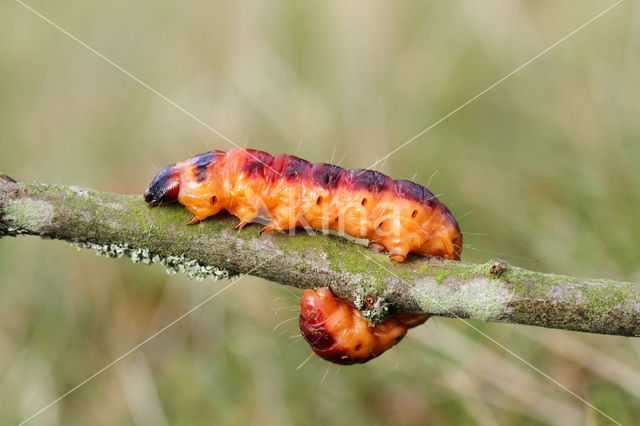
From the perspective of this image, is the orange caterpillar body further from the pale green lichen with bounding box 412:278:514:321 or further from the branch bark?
the pale green lichen with bounding box 412:278:514:321

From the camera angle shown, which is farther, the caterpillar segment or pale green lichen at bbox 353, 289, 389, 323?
the caterpillar segment

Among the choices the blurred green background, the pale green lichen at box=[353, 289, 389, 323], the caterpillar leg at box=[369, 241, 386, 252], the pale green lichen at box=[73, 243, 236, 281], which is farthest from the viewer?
the blurred green background

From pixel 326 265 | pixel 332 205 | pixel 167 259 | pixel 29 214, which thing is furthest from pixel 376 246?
pixel 29 214

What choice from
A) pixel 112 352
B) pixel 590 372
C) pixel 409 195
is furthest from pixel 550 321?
pixel 112 352

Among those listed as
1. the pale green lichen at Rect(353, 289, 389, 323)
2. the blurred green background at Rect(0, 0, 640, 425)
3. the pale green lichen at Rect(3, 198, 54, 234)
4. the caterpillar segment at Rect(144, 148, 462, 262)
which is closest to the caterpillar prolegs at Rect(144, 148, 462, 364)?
the caterpillar segment at Rect(144, 148, 462, 262)

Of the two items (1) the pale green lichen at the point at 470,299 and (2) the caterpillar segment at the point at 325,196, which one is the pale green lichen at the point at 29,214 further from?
(1) the pale green lichen at the point at 470,299

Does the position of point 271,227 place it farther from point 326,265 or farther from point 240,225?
point 326,265

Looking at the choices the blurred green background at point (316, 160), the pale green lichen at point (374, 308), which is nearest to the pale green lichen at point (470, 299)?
the pale green lichen at point (374, 308)

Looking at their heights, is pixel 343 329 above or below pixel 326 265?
below
